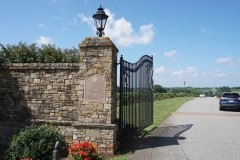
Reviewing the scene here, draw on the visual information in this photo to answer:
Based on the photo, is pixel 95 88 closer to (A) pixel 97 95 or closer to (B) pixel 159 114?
(A) pixel 97 95

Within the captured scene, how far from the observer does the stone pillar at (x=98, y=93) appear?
6.63 m

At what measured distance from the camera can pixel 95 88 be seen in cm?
677

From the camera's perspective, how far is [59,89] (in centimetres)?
752

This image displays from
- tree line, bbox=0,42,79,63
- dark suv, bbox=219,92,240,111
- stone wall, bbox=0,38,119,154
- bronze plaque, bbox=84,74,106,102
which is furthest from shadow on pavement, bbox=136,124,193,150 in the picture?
dark suv, bbox=219,92,240,111

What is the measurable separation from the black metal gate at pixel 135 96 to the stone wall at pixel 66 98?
0.95ft

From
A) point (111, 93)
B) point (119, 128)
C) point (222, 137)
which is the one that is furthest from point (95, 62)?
point (222, 137)

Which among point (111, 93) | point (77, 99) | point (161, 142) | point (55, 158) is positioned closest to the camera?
point (55, 158)

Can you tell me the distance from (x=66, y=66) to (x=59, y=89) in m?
0.82

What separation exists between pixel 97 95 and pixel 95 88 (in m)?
0.22

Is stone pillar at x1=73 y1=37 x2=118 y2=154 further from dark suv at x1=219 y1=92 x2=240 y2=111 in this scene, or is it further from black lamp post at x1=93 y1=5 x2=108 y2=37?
dark suv at x1=219 y1=92 x2=240 y2=111

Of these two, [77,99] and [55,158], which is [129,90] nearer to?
[77,99]

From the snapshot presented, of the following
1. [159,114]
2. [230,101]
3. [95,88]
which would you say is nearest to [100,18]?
[95,88]

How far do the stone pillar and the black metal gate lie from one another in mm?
401

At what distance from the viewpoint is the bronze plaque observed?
671cm
